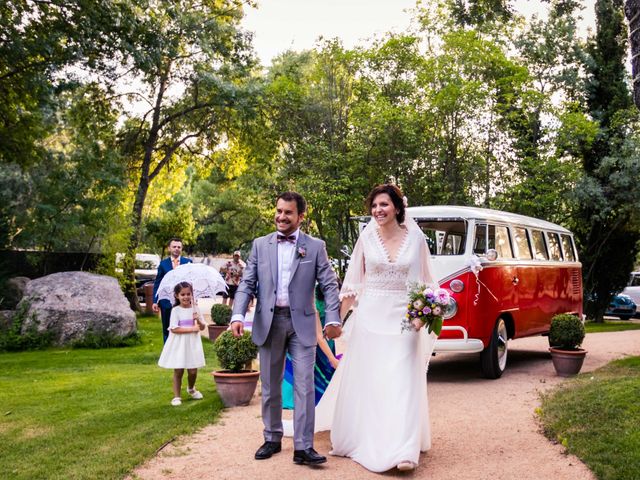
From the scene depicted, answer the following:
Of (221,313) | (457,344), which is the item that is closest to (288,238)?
(457,344)

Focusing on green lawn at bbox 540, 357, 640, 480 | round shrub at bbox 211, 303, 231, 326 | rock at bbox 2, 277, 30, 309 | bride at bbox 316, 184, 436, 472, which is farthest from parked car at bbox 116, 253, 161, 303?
bride at bbox 316, 184, 436, 472

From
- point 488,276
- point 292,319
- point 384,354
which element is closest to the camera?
point 292,319

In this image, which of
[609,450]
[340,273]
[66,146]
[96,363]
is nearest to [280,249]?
[609,450]

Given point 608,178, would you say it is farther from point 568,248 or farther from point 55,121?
point 55,121

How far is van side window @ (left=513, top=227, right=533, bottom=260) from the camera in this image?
1186 cm

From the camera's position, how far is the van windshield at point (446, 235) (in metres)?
10.9

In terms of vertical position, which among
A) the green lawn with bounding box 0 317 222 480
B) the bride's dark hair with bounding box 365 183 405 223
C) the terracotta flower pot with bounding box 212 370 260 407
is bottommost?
the green lawn with bounding box 0 317 222 480

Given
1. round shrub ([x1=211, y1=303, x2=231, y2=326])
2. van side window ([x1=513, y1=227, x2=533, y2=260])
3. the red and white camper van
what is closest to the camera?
the red and white camper van

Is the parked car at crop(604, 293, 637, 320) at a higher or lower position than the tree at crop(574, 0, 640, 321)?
lower

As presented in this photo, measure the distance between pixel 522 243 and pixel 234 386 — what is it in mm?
6054

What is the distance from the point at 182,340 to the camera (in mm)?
8703

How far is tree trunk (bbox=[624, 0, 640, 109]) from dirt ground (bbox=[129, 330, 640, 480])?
11.5 feet

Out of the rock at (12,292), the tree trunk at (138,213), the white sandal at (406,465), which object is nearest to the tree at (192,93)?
the tree trunk at (138,213)

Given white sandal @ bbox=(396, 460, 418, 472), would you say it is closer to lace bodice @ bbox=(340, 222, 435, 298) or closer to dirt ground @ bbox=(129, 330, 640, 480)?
dirt ground @ bbox=(129, 330, 640, 480)
